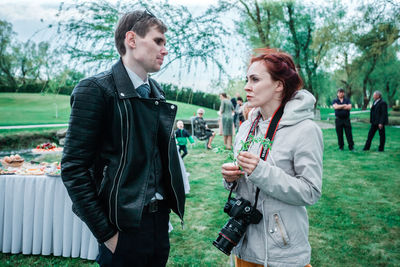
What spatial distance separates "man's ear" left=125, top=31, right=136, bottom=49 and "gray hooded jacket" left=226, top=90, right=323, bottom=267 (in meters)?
0.99

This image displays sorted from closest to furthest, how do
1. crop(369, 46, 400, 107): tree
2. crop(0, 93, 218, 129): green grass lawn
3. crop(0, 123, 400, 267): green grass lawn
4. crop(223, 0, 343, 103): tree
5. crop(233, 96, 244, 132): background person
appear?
1. crop(0, 123, 400, 267): green grass lawn
2. crop(233, 96, 244, 132): background person
3. crop(223, 0, 343, 103): tree
4. crop(0, 93, 218, 129): green grass lawn
5. crop(369, 46, 400, 107): tree

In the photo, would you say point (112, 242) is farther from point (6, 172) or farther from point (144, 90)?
point (6, 172)

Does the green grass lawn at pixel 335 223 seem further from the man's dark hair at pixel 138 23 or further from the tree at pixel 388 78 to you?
the tree at pixel 388 78

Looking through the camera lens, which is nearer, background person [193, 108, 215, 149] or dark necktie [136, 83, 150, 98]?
dark necktie [136, 83, 150, 98]

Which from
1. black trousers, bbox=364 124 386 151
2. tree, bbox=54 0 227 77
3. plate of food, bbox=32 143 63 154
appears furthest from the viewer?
black trousers, bbox=364 124 386 151

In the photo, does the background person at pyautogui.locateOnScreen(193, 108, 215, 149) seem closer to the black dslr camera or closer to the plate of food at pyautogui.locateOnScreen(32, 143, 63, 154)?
the plate of food at pyautogui.locateOnScreen(32, 143, 63, 154)

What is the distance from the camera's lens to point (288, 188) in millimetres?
1405

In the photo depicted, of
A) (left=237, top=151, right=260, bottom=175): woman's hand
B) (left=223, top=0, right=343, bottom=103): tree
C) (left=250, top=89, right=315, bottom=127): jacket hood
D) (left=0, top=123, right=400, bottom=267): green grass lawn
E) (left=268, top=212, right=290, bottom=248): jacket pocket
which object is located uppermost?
(left=223, top=0, right=343, bottom=103): tree

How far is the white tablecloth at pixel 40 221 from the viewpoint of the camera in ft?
→ 10.9

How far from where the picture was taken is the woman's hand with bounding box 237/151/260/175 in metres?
1.40

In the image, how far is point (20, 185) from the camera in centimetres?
340

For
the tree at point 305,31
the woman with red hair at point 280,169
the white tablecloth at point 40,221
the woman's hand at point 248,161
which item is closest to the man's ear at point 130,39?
the woman with red hair at point 280,169

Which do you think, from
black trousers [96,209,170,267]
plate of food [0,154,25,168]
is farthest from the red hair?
plate of food [0,154,25,168]

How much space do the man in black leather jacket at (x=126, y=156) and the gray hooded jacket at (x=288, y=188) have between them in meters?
0.53
